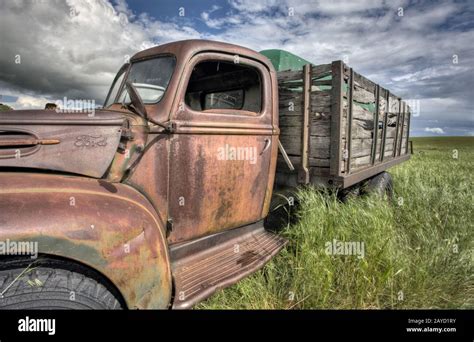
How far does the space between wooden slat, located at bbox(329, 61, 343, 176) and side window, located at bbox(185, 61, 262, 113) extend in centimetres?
70

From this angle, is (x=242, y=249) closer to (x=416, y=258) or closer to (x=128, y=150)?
(x=128, y=150)

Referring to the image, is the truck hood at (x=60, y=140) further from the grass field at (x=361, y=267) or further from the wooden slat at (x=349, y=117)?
the wooden slat at (x=349, y=117)

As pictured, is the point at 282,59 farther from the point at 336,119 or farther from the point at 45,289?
the point at 45,289

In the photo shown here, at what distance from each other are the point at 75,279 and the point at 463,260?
2.95 m

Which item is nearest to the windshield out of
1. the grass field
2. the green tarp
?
the grass field

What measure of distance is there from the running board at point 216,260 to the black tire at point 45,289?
1.81 ft

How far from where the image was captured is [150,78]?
2281 mm

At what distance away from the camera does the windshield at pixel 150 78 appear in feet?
7.00

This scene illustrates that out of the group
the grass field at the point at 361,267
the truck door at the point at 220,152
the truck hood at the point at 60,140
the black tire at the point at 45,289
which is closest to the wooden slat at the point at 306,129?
the grass field at the point at 361,267

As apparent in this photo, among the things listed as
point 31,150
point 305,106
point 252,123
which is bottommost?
point 31,150

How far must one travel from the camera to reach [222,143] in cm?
220

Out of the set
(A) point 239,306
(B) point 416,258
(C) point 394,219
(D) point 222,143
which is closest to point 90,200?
(D) point 222,143

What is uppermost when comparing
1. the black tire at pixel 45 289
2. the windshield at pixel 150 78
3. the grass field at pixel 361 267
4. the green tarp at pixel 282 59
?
the green tarp at pixel 282 59

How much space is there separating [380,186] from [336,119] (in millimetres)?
1851
